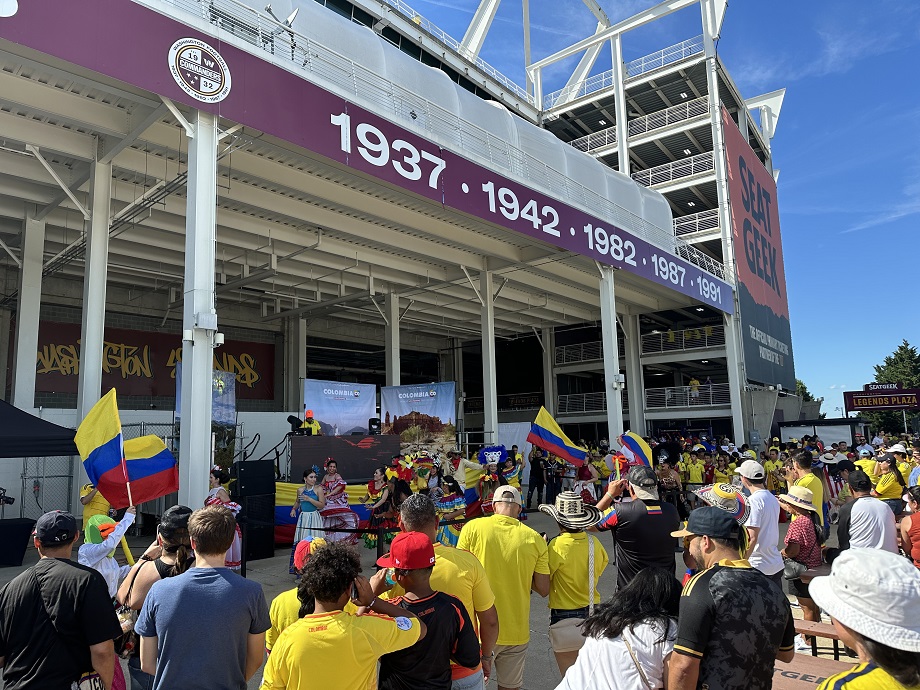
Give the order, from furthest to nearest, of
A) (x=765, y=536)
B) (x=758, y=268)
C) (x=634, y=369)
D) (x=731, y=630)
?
(x=758, y=268) < (x=634, y=369) < (x=765, y=536) < (x=731, y=630)

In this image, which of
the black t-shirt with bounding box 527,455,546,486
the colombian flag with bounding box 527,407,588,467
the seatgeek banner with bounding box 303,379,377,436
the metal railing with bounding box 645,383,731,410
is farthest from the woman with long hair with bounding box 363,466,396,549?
the metal railing with bounding box 645,383,731,410

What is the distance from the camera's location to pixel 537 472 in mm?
17359

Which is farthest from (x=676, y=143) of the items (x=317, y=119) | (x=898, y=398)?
(x=317, y=119)

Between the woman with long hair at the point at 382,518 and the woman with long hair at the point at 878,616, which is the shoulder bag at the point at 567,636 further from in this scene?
the woman with long hair at the point at 382,518

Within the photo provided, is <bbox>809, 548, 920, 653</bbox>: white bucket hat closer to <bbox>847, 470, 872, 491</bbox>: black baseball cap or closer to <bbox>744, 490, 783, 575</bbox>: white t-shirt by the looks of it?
<bbox>744, 490, 783, 575</bbox>: white t-shirt

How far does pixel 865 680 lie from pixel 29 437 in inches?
416

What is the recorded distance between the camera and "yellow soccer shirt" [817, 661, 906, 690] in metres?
1.61

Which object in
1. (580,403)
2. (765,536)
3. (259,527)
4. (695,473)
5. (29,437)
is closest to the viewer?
(765,536)

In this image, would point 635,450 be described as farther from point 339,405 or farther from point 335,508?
point 339,405

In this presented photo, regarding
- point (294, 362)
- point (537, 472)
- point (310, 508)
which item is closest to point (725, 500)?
point (310, 508)

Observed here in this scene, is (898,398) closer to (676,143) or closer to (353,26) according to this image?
(676,143)

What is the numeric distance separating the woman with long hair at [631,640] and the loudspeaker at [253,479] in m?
8.91

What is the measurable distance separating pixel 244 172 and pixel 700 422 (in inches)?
1144

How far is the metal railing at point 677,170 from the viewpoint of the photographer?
29.8 m
